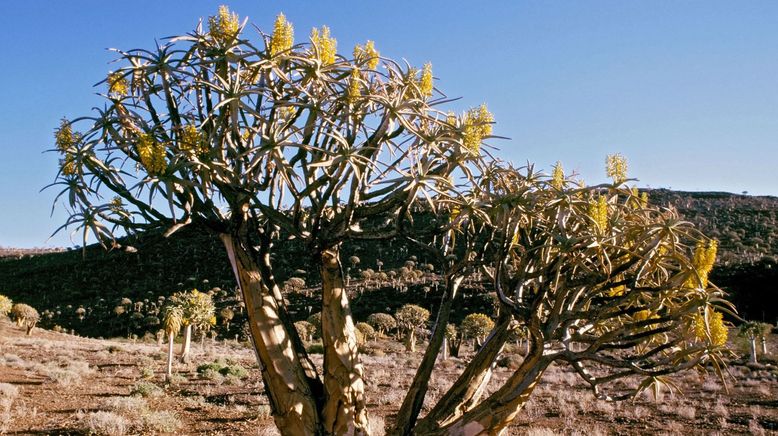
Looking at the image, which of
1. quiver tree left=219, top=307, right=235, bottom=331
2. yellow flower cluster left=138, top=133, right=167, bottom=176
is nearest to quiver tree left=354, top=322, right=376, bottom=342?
quiver tree left=219, top=307, right=235, bottom=331

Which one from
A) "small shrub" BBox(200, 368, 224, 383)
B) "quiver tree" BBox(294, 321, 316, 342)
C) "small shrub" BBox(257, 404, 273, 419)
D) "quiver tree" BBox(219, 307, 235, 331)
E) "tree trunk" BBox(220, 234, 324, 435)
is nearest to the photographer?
"tree trunk" BBox(220, 234, 324, 435)

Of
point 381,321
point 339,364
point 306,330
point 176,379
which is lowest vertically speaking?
point 176,379

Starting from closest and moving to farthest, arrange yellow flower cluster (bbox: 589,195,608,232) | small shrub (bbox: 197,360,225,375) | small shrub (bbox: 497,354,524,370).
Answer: yellow flower cluster (bbox: 589,195,608,232) → small shrub (bbox: 197,360,225,375) → small shrub (bbox: 497,354,524,370)

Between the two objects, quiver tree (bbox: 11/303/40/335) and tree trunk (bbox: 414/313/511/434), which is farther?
quiver tree (bbox: 11/303/40/335)

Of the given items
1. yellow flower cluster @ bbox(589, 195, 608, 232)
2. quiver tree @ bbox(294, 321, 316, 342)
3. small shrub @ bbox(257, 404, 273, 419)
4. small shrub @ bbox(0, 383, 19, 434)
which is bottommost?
small shrub @ bbox(257, 404, 273, 419)

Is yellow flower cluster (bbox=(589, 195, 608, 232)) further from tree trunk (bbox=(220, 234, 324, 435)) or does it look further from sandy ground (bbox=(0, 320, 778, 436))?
sandy ground (bbox=(0, 320, 778, 436))

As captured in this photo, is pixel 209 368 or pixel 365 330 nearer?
Result: pixel 209 368

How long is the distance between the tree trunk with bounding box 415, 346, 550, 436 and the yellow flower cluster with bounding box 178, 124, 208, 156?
3.62 metres

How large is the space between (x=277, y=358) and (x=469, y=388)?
2101 millimetres

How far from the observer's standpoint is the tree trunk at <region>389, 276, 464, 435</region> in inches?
237

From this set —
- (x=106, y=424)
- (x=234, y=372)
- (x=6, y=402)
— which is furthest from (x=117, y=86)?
(x=234, y=372)

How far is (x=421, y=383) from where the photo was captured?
622 cm

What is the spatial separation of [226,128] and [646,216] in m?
4.68

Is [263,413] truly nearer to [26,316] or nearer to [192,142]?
[192,142]
